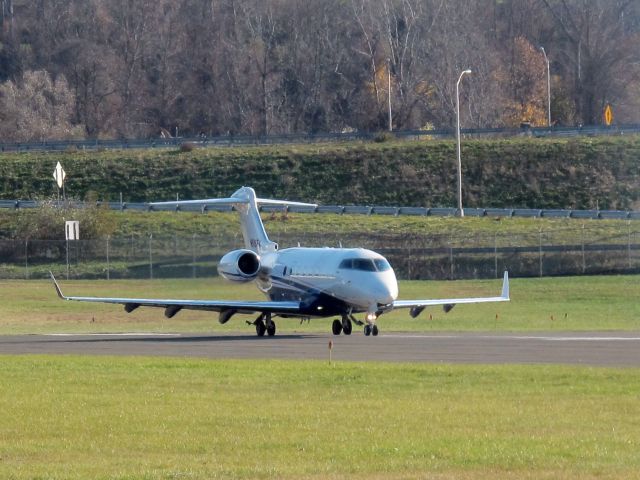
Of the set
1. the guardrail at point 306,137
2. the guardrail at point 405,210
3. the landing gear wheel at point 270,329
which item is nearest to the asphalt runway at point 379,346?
the landing gear wheel at point 270,329

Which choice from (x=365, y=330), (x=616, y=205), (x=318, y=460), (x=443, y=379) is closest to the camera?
(x=318, y=460)

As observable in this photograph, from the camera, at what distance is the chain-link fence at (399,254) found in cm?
5700

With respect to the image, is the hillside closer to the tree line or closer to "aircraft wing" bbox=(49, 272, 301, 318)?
the tree line

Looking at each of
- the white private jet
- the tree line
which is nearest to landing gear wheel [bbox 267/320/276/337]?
the white private jet

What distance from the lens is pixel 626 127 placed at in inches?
3312

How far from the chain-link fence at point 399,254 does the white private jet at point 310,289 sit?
57.2 feet

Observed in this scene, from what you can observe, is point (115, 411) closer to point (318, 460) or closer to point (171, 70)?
point (318, 460)

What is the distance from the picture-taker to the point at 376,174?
268 feet

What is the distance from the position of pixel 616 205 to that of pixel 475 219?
11080mm

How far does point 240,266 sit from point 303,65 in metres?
75.2

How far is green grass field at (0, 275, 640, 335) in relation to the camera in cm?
4103

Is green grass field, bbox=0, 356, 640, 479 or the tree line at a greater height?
the tree line

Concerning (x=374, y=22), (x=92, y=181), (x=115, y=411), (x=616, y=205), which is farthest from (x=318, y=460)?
(x=374, y=22)

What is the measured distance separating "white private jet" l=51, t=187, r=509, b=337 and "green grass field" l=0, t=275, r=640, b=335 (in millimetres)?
2600
